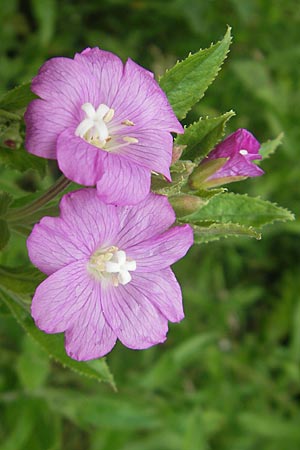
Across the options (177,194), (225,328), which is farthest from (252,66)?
(177,194)

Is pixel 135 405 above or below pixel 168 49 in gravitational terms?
below

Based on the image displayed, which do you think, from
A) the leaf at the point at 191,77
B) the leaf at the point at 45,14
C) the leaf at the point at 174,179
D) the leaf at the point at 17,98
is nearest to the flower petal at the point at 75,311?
the leaf at the point at 174,179

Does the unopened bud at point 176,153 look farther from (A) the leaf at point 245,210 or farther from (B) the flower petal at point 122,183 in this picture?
(A) the leaf at point 245,210

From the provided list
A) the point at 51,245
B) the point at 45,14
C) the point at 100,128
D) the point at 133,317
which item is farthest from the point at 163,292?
the point at 45,14

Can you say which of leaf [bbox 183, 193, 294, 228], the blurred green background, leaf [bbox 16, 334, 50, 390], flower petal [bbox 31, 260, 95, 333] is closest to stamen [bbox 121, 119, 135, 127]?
flower petal [bbox 31, 260, 95, 333]

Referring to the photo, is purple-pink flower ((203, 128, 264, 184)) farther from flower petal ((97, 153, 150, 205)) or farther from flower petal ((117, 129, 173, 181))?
flower petal ((97, 153, 150, 205))

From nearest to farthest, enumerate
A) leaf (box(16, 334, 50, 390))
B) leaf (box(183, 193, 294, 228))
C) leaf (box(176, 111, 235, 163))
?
leaf (box(176, 111, 235, 163)) → leaf (box(183, 193, 294, 228)) → leaf (box(16, 334, 50, 390))

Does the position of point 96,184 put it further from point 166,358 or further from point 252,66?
point 252,66
